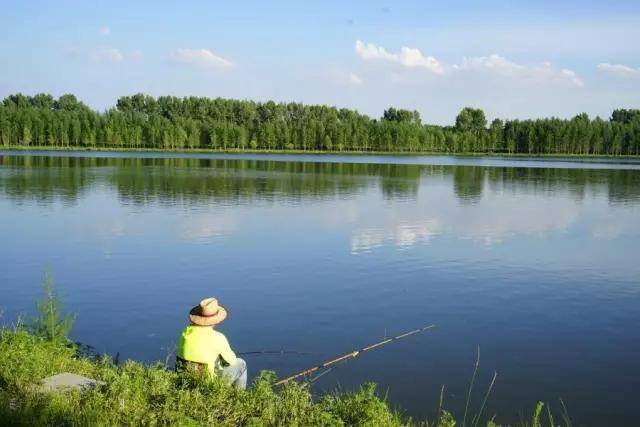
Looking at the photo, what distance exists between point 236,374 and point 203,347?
0.60 m

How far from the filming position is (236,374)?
777 cm

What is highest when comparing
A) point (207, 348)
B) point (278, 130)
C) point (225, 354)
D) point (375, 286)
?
point (278, 130)

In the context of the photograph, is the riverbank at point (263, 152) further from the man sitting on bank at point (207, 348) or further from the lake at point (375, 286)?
the man sitting on bank at point (207, 348)

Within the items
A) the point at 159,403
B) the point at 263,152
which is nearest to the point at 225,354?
the point at 159,403

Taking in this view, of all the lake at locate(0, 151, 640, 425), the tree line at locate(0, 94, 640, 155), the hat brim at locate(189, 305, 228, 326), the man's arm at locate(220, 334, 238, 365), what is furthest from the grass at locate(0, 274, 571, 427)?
the tree line at locate(0, 94, 640, 155)

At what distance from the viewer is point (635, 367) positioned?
1077 centimetres

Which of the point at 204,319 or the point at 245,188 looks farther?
the point at 245,188

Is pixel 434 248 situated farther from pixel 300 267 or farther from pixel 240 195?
pixel 240 195

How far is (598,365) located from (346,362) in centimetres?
445

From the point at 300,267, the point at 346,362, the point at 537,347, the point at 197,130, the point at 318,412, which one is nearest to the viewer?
the point at 318,412

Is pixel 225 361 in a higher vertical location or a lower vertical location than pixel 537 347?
higher

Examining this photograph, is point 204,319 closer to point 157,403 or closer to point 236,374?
point 236,374

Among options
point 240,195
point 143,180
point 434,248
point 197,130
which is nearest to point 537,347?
point 434,248

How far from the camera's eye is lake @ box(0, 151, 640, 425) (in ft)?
34.0
